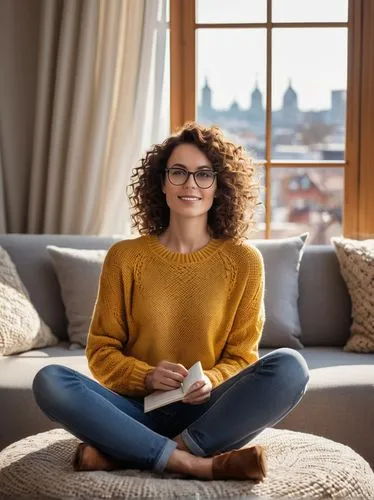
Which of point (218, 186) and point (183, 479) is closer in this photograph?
point (183, 479)

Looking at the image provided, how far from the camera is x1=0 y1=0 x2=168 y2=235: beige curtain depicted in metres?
3.97

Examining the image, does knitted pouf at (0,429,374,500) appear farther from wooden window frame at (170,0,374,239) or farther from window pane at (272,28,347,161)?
window pane at (272,28,347,161)

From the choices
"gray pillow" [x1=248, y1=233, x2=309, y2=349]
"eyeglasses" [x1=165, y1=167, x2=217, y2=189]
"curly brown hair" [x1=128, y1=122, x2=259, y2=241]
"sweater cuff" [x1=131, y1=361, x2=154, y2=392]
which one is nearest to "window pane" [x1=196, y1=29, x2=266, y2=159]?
"gray pillow" [x1=248, y1=233, x2=309, y2=349]

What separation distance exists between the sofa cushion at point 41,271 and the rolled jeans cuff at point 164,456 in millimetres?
1410

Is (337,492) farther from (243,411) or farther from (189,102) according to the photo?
(189,102)

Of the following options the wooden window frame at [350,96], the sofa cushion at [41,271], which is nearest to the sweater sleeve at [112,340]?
the sofa cushion at [41,271]

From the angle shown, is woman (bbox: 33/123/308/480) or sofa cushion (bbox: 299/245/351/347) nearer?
woman (bbox: 33/123/308/480)

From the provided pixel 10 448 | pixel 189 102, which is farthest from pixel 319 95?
pixel 10 448

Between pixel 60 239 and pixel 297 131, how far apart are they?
1165mm

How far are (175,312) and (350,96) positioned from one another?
6.29 ft

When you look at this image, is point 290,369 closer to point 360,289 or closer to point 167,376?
point 167,376

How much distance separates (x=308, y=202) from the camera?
423 centimetres

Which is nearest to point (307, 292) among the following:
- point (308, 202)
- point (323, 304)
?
point (323, 304)

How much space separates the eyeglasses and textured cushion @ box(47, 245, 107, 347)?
103 cm
